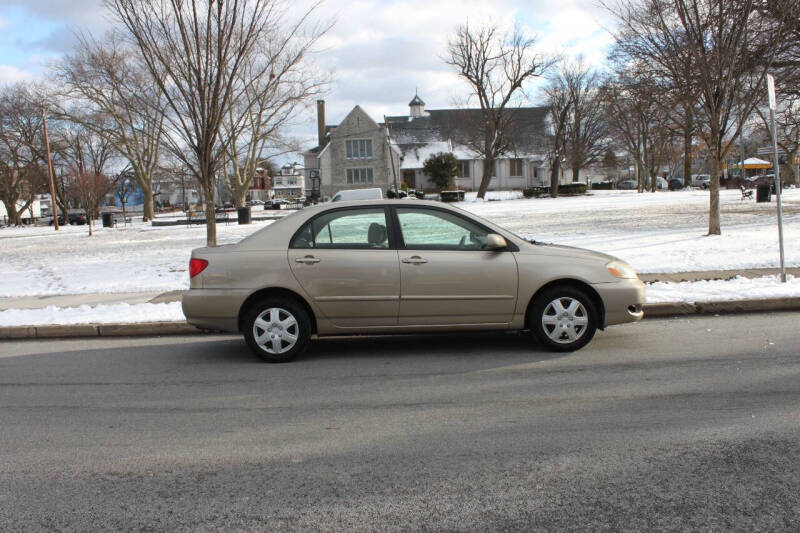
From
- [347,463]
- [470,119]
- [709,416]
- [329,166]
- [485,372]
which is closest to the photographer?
[347,463]

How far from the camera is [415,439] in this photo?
4242 millimetres

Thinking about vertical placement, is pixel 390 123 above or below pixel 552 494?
above

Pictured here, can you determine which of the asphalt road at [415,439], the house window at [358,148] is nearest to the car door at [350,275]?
the asphalt road at [415,439]

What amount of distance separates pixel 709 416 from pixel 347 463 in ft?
8.45

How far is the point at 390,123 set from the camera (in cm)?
7025

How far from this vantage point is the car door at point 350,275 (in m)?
6.32

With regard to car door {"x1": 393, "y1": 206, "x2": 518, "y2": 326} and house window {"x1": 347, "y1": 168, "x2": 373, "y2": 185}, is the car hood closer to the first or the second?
car door {"x1": 393, "y1": 206, "x2": 518, "y2": 326}

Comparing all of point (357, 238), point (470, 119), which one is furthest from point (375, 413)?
point (470, 119)

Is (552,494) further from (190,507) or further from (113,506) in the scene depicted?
(113,506)

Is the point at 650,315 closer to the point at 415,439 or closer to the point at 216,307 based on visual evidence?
the point at 415,439

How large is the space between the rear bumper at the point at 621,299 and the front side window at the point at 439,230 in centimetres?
132

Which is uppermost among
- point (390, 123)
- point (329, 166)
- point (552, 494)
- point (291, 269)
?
point (390, 123)

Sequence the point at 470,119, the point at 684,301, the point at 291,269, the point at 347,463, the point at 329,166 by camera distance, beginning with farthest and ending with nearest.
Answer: the point at 329,166 < the point at 470,119 < the point at 684,301 < the point at 291,269 < the point at 347,463

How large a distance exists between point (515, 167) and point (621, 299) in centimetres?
6454
